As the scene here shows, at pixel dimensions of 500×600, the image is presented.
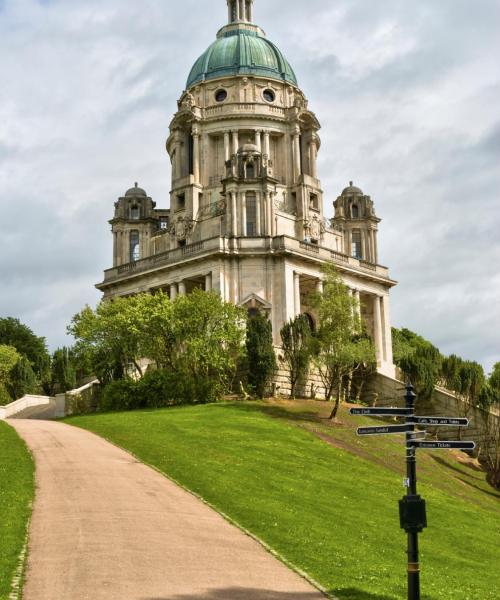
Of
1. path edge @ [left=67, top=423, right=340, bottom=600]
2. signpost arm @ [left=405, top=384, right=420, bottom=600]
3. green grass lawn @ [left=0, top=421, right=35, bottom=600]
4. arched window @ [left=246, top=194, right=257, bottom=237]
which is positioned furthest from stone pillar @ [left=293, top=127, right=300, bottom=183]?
signpost arm @ [left=405, top=384, right=420, bottom=600]

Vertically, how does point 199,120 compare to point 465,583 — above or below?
above

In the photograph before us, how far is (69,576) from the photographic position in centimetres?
1944

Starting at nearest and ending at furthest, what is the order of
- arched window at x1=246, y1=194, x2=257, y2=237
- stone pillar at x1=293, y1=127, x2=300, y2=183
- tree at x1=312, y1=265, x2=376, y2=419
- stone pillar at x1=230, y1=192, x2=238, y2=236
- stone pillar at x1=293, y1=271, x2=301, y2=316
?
tree at x1=312, y1=265, x2=376, y2=419 → stone pillar at x1=293, y1=271, x2=301, y2=316 → stone pillar at x1=230, y1=192, x2=238, y2=236 → arched window at x1=246, y1=194, x2=257, y2=237 → stone pillar at x1=293, y1=127, x2=300, y2=183

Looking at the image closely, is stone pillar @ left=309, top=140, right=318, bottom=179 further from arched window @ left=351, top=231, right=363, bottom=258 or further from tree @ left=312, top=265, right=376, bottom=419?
tree @ left=312, top=265, right=376, bottom=419

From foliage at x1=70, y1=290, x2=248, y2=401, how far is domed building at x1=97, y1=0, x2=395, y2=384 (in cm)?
1135

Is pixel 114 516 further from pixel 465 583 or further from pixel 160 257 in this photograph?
pixel 160 257

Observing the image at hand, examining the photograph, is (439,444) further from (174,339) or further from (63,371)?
(63,371)

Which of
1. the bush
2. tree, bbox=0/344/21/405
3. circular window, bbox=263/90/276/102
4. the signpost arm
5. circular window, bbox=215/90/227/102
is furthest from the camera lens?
circular window, bbox=263/90/276/102

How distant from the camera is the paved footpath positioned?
19000 mm

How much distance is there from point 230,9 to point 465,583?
87.4 meters

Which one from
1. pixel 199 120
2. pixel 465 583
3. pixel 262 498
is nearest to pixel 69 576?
pixel 465 583

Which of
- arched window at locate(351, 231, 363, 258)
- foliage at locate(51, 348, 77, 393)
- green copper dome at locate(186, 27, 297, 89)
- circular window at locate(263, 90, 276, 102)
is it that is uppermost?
green copper dome at locate(186, 27, 297, 89)

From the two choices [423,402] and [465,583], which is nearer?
[465,583]

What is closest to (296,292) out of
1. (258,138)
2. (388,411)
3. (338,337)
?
(338,337)
